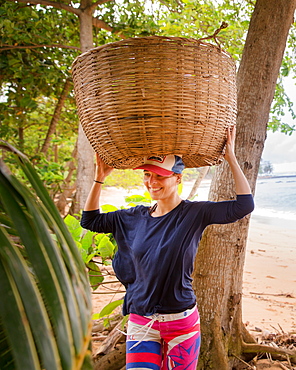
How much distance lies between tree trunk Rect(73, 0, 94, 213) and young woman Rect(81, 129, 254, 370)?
12.1 ft

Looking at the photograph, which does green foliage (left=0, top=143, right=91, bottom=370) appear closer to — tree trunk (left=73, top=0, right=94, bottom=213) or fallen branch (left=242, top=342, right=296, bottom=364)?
fallen branch (left=242, top=342, right=296, bottom=364)

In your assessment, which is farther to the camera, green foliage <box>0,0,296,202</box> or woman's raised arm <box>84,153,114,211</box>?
green foliage <box>0,0,296,202</box>

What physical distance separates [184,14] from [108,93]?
353 cm

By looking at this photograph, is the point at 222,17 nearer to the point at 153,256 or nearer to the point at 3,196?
the point at 153,256

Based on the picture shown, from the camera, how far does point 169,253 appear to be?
5.65ft

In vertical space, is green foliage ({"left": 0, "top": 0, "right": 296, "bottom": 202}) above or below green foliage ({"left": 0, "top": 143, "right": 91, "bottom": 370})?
above

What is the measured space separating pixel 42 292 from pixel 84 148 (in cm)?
511

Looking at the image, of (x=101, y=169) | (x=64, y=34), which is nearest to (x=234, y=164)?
(x=101, y=169)

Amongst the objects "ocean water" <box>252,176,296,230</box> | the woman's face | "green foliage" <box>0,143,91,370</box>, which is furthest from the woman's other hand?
"ocean water" <box>252,176,296,230</box>

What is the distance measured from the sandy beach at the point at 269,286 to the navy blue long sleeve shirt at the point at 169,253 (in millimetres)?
2011

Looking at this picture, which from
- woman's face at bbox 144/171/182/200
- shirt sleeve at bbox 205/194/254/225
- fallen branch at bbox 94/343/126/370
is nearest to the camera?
shirt sleeve at bbox 205/194/254/225

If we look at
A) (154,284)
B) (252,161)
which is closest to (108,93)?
(154,284)

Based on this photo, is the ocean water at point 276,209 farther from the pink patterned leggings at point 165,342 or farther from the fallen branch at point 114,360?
the pink patterned leggings at point 165,342

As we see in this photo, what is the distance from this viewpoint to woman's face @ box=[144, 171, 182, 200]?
5.95 feet
